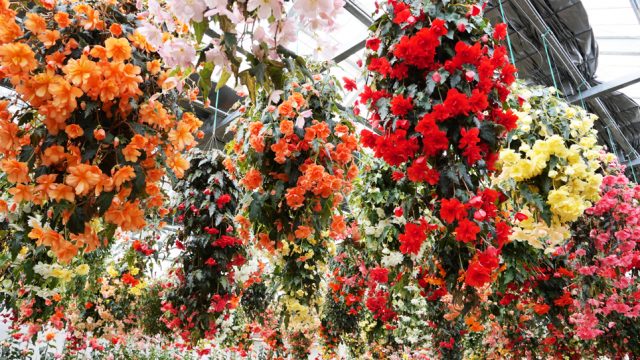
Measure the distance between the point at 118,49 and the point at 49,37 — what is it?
183mm

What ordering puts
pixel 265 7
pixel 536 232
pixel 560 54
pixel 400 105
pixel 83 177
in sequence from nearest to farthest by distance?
1. pixel 265 7
2. pixel 83 177
3. pixel 400 105
4. pixel 536 232
5. pixel 560 54

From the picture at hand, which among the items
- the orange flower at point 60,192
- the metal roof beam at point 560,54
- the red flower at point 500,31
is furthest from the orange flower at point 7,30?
the metal roof beam at point 560,54

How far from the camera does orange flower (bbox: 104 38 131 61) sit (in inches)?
39.4

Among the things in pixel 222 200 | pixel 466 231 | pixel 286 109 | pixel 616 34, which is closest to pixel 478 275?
pixel 466 231

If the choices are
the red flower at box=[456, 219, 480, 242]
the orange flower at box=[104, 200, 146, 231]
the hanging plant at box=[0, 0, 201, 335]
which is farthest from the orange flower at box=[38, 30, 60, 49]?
the red flower at box=[456, 219, 480, 242]

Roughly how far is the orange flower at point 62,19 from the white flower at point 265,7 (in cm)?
69

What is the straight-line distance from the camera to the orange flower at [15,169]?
3.11 feet

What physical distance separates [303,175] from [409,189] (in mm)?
426

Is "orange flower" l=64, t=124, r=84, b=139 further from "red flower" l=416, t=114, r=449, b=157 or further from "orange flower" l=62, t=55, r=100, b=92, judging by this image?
"red flower" l=416, t=114, r=449, b=157

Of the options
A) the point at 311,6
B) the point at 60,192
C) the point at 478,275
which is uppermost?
the point at 311,6

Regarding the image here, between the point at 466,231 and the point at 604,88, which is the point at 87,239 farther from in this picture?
the point at 604,88

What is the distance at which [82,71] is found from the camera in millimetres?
953

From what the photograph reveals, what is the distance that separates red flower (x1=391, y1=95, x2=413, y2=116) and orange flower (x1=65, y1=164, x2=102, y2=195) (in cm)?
76

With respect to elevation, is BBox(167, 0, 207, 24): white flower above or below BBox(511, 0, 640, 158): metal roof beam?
below
